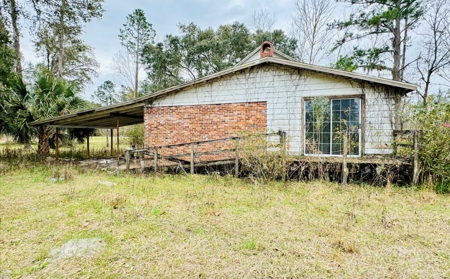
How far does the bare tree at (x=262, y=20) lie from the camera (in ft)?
79.4

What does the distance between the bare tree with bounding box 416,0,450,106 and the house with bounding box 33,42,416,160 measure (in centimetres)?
1178

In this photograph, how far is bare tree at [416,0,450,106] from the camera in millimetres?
15688

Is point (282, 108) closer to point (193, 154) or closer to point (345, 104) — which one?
point (345, 104)

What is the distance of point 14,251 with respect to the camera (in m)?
3.23

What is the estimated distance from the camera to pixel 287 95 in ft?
27.4

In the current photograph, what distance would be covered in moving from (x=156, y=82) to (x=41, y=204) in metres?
22.5

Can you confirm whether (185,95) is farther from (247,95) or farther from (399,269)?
(399,269)

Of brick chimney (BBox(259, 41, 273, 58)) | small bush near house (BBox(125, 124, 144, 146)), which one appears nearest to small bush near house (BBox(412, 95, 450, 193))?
brick chimney (BBox(259, 41, 273, 58))

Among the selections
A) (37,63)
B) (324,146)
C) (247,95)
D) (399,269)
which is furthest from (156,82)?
(399,269)

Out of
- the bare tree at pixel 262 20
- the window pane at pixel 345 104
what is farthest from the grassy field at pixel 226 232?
the bare tree at pixel 262 20

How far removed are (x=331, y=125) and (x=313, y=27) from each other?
16.4 metres

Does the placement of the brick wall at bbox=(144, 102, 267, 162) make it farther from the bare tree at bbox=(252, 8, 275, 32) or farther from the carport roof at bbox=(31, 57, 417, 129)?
the bare tree at bbox=(252, 8, 275, 32)

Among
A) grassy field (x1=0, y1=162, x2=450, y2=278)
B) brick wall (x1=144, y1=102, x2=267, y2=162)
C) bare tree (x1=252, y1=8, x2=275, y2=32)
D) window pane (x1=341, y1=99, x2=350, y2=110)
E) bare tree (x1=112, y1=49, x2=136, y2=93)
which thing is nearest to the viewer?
grassy field (x1=0, y1=162, x2=450, y2=278)

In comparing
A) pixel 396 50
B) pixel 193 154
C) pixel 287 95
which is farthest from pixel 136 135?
pixel 396 50
